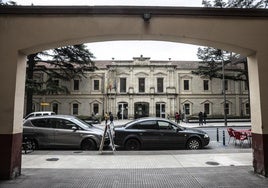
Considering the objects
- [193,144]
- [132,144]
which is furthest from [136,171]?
[193,144]

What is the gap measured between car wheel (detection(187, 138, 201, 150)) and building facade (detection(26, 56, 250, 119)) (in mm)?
31045

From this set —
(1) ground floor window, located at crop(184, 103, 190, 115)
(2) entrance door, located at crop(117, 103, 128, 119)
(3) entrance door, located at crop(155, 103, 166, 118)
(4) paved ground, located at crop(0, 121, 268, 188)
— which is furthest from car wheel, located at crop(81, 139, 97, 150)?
(1) ground floor window, located at crop(184, 103, 190, 115)

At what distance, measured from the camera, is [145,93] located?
147 feet

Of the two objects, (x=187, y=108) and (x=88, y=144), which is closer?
(x=88, y=144)

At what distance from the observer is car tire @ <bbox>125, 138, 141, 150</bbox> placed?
40.5ft

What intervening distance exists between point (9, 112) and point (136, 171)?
154 inches

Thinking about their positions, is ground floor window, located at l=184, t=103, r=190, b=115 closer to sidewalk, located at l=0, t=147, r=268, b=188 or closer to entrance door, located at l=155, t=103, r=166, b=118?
entrance door, located at l=155, t=103, r=166, b=118

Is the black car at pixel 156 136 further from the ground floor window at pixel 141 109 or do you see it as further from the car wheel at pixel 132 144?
the ground floor window at pixel 141 109

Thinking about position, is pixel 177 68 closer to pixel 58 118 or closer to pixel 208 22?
pixel 58 118

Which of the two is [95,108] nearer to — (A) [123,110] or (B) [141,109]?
(A) [123,110]

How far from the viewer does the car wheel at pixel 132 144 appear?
12334 mm

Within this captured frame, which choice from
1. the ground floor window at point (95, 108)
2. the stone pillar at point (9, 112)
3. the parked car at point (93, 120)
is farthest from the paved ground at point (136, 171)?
the ground floor window at point (95, 108)

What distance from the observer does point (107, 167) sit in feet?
26.9

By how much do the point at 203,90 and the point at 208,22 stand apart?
41.4m
